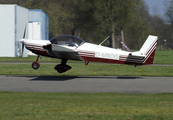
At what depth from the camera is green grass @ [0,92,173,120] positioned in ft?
20.8

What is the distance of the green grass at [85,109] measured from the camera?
6340mm

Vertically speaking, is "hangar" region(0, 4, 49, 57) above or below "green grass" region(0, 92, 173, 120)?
above

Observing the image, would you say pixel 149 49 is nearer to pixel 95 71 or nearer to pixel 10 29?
pixel 95 71

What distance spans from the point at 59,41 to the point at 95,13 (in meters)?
44.3

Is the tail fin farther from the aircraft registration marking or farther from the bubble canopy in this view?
the bubble canopy

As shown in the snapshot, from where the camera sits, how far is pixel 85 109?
716 centimetres

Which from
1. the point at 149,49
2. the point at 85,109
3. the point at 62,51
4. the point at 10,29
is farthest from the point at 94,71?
the point at 10,29

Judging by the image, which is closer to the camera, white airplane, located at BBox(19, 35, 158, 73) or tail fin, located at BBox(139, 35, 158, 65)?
white airplane, located at BBox(19, 35, 158, 73)

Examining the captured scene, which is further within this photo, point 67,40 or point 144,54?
point 144,54

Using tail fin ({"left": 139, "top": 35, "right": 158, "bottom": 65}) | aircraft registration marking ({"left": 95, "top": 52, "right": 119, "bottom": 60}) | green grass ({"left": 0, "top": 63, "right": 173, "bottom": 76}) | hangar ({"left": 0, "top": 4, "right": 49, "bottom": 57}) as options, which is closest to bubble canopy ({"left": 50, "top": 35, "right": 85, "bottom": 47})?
aircraft registration marking ({"left": 95, "top": 52, "right": 119, "bottom": 60})

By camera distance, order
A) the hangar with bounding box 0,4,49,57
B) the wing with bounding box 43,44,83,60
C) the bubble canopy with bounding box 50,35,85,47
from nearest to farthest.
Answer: the wing with bounding box 43,44,83,60
the bubble canopy with bounding box 50,35,85,47
the hangar with bounding box 0,4,49,57

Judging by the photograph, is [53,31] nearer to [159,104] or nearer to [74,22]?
[74,22]

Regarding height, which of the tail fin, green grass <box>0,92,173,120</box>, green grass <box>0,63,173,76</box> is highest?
the tail fin

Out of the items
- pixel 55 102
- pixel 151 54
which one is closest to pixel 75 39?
pixel 151 54
